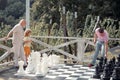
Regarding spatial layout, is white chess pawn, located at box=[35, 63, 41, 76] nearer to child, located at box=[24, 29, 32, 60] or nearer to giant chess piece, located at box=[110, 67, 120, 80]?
child, located at box=[24, 29, 32, 60]

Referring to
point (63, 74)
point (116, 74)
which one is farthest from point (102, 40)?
point (116, 74)

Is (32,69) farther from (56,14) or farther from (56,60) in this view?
(56,14)

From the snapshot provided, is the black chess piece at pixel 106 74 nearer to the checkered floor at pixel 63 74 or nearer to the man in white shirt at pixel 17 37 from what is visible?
the checkered floor at pixel 63 74

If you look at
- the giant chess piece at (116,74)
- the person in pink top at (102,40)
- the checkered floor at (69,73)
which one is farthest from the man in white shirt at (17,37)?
the giant chess piece at (116,74)

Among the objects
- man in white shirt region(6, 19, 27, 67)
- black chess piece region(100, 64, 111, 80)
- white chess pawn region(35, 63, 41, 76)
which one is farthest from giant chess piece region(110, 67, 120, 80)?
man in white shirt region(6, 19, 27, 67)

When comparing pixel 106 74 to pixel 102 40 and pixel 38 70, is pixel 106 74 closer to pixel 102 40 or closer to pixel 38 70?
pixel 38 70

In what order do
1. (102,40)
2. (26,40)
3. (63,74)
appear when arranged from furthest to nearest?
(26,40) < (102,40) < (63,74)

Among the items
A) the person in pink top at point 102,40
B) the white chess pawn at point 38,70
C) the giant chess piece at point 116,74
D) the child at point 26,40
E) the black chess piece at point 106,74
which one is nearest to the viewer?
the giant chess piece at point 116,74

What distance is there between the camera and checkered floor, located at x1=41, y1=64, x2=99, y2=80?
694 cm

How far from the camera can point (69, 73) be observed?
7.47 meters

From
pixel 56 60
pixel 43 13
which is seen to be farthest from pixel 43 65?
pixel 43 13

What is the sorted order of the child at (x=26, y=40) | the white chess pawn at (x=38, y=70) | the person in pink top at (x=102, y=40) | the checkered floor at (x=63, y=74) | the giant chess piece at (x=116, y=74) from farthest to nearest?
the child at (x=26, y=40) < the person in pink top at (x=102, y=40) < the white chess pawn at (x=38, y=70) < the checkered floor at (x=63, y=74) < the giant chess piece at (x=116, y=74)

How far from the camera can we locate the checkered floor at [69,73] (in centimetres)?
694

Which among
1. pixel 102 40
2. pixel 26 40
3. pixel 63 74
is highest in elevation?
pixel 26 40
